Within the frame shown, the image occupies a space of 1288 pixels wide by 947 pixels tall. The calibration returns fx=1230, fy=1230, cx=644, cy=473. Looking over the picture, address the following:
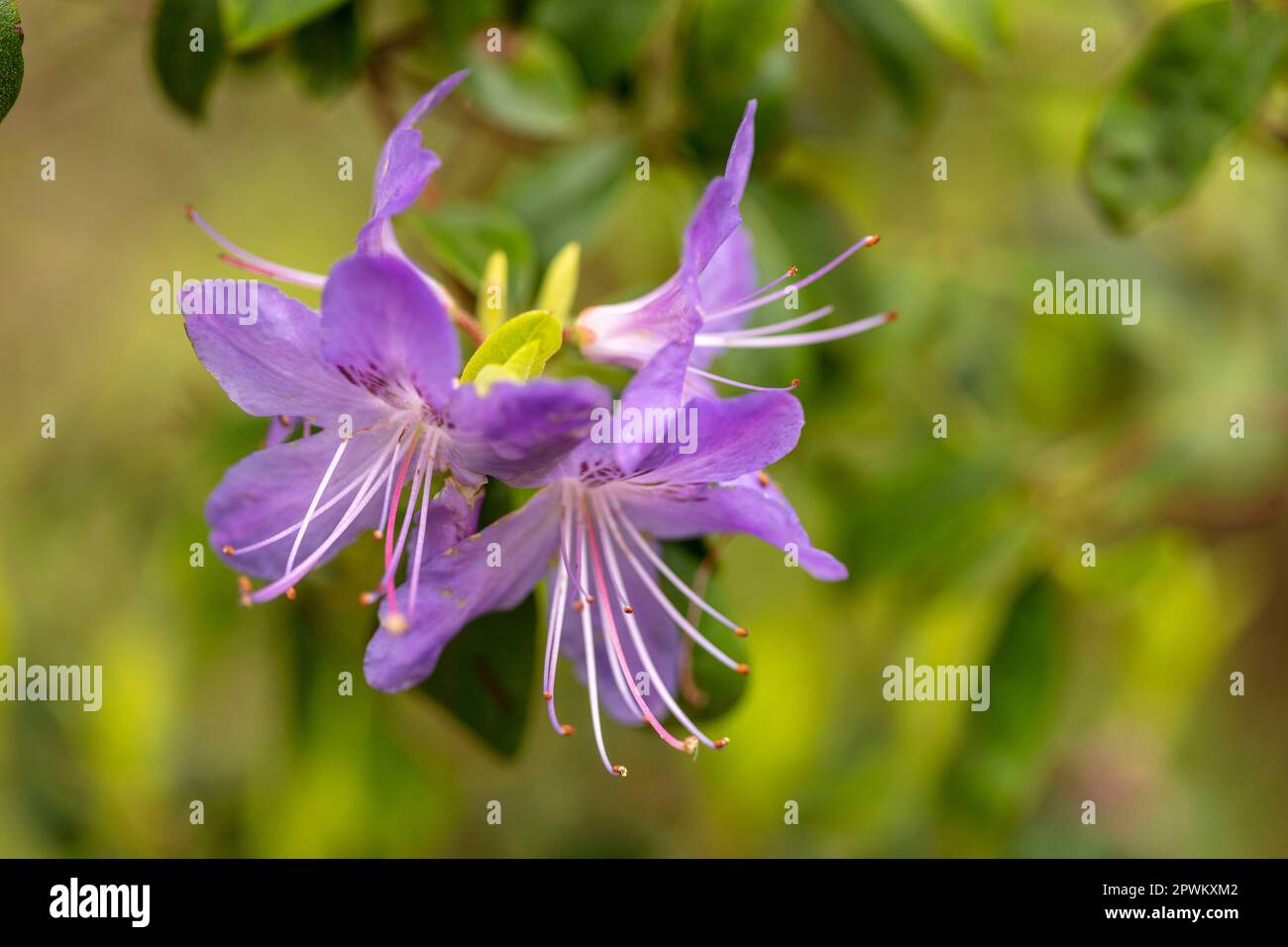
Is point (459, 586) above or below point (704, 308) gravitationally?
below

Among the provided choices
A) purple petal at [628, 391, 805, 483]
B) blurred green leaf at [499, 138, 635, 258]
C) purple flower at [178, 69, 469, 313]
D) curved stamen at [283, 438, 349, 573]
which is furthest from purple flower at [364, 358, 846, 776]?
blurred green leaf at [499, 138, 635, 258]

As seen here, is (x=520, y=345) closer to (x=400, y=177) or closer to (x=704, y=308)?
(x=400, y=177)

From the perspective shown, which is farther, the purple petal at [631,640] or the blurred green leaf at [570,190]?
the blurred green leaf at [570,190]

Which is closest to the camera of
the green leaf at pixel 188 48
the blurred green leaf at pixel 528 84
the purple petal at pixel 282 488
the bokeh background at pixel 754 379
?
the purple petal at pixel 282 488

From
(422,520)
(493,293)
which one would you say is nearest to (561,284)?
(493,293)

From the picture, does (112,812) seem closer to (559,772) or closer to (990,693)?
(559,772)

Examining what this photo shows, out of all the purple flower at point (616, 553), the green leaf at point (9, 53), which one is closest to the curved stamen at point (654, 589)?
the purple flower at point (616, 553)

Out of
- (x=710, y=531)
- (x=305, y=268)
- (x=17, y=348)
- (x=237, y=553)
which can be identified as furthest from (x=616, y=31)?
(x=17, y=348)

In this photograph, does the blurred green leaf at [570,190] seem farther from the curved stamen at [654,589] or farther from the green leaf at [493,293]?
the curved stamen at [654,589]
